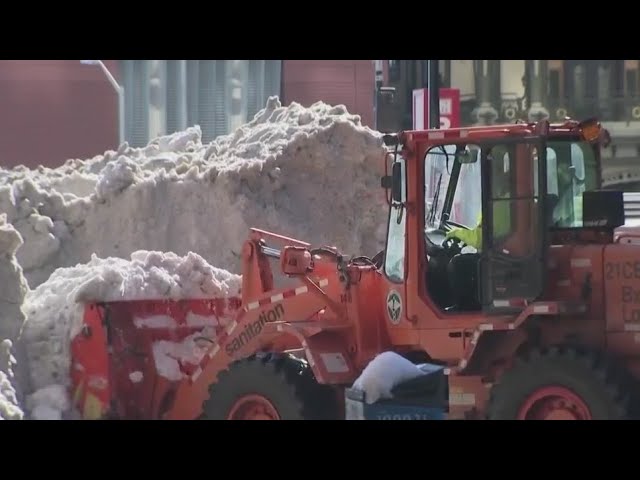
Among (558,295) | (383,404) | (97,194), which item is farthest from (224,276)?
(97,194)

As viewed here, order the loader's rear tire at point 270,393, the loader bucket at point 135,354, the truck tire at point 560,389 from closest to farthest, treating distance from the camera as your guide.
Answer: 1. the truck tire at point 560,389
2. the loader's rear tire at point 270,393
3. the loader bucket at point 135,354

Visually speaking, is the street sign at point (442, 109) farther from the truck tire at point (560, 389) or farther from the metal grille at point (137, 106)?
the metal grille at point (137, 106)

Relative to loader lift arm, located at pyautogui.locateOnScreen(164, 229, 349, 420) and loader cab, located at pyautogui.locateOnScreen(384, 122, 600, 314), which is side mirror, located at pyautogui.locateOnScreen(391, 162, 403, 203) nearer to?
loader cab, located at pyautogui.locateOnScreen(384, 122, 600, 314)

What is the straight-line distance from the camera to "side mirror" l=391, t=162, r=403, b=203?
7.26 metres

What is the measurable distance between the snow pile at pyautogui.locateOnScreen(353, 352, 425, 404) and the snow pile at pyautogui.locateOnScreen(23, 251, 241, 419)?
6.78 ft

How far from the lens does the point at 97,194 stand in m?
13.5

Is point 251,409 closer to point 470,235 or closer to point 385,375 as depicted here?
point 385,375

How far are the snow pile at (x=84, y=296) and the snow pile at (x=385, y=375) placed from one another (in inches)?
81.4

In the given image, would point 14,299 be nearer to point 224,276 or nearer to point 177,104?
point 224,276

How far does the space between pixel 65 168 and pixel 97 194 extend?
2.89 m

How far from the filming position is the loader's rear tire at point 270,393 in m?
7.44

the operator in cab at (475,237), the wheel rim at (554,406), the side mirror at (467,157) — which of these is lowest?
Result: the wheel rim at (554,406)

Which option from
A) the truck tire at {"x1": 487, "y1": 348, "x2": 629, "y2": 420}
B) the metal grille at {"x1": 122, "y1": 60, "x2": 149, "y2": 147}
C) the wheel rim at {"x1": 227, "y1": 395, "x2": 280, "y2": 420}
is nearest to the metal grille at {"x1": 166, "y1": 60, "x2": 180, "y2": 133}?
the metal grille at {"x1": 122, "y1": 60, "x2": 149, "y2": 147}

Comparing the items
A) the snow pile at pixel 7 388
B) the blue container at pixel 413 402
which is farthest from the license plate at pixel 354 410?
the snow pile at pixel 7 388
